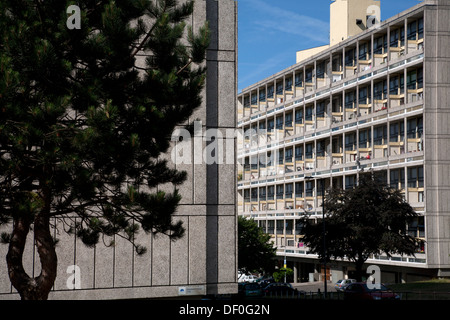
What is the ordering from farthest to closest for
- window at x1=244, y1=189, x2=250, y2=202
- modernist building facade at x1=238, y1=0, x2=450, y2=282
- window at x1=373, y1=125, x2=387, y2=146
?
window at x1=244, y1=189, x2=250, y2=202, window at x1=373, y1=125, x2=387, y2=146, modernist building facade at x1=238, y1=0, x2=450, y2=282

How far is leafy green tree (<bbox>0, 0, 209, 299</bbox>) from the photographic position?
10992 millimetres

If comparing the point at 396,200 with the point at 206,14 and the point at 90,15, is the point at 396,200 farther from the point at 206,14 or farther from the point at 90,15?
the point at 90,15

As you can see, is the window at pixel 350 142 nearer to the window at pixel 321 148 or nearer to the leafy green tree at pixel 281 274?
the window at pixel 321 148

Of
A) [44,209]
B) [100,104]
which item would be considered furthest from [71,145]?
[44,209]

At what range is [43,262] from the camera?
1256 centimetres

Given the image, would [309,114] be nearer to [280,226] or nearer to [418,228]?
[280,226]

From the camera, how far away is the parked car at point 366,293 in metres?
29.3

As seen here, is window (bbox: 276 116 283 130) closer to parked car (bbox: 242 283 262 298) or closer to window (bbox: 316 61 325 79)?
window (bbox: 316 61 325 79)

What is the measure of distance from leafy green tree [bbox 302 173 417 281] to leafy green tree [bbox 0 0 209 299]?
106 ft

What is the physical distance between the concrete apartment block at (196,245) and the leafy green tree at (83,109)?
17.1 ft

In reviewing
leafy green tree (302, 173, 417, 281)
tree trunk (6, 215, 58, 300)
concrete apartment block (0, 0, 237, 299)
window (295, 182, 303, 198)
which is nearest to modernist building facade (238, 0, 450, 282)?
window (295, 182, 303, 198)

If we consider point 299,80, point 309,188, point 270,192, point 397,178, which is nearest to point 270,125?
point 299,80
